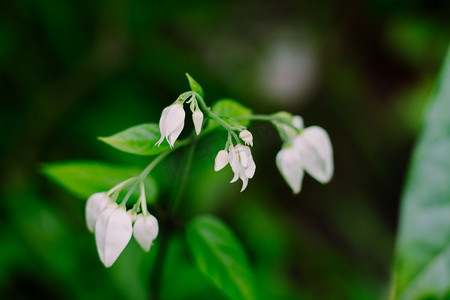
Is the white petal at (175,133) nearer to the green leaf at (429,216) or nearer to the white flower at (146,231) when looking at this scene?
the white flower at (146,231)

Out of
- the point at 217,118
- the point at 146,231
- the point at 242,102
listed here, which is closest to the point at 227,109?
the point at 217,118

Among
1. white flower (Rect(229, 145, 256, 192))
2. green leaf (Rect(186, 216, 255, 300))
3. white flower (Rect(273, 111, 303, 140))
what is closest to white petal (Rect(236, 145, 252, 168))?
white flower (Rect(229, 145, 256, 192))

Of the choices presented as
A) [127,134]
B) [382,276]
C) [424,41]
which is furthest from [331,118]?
[127,134]

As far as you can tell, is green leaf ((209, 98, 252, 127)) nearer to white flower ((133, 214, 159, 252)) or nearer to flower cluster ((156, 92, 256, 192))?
flower cluster ((156, 92, 256, 192))

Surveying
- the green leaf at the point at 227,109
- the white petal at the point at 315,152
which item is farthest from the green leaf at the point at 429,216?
the green leaf at the point at 227,109

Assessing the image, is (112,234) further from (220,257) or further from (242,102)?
(242,102)
